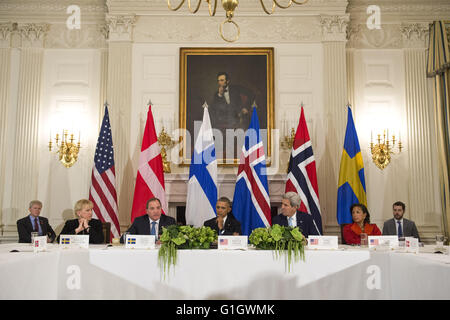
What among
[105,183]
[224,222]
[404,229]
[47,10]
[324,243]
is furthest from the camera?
[47,10]

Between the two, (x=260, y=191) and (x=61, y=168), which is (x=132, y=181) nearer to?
(x=61, y=168)

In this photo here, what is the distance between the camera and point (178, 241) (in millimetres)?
3941

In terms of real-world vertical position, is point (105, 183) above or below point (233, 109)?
below

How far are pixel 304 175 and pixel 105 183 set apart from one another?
3069 millimetres

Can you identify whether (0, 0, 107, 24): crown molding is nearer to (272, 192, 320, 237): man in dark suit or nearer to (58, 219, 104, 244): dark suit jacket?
(58, 219, 104, 244): dark suit jacket

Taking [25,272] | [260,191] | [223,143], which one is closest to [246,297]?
[25,272]

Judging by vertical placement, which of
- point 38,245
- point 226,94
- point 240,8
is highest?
point 240,8

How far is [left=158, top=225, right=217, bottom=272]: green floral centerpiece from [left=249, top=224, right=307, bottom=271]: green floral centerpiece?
0.44 metres

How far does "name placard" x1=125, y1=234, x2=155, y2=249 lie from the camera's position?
417 cm

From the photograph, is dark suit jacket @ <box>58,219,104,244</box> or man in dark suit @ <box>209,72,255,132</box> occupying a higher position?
man in dark suit @ <box>209,72,255,132</box>

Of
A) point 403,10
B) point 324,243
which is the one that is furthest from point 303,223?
point 403,10

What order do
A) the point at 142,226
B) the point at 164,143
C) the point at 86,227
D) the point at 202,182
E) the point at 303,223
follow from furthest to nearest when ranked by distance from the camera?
the point at 164,143, the point at 202,182, the point at 303,223, the point at 142,226, the point at 86,227

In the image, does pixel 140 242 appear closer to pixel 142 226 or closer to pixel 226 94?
pixel 142 226

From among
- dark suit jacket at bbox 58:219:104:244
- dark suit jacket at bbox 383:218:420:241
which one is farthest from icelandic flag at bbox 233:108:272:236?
dark suit jacket at bbox 58:219:104:244
